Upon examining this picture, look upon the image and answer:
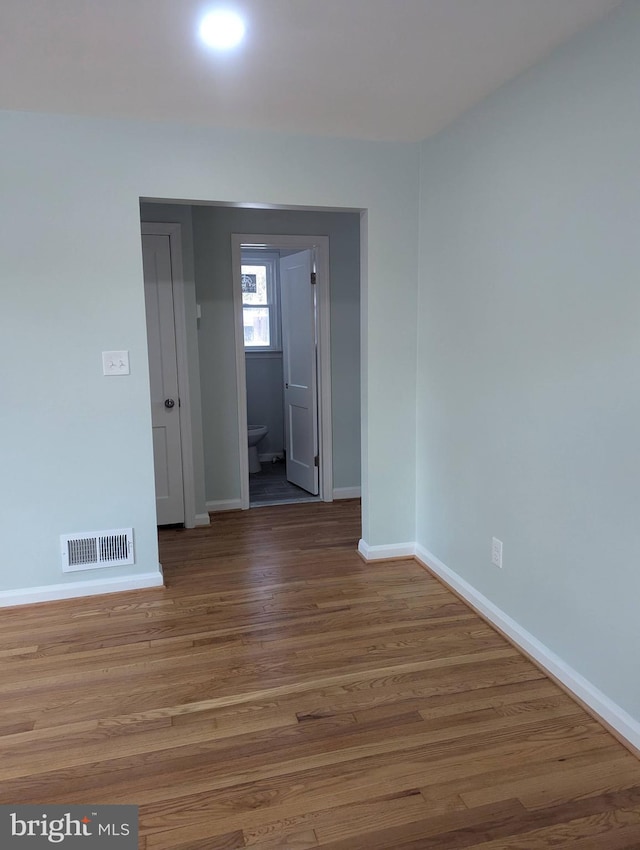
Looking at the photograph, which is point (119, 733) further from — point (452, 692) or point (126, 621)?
point (452, 692)

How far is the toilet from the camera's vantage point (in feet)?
18.9

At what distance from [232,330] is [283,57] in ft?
8.15

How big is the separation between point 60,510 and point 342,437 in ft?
7.98

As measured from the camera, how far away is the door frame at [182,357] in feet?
13.0

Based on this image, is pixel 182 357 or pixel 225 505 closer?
pixel 182 357

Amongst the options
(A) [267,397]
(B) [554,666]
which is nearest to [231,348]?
(A) [267,397]

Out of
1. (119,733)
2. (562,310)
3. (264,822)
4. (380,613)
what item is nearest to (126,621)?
(119,733)

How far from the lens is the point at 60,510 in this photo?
10.1 feet

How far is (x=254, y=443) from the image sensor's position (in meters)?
5.81

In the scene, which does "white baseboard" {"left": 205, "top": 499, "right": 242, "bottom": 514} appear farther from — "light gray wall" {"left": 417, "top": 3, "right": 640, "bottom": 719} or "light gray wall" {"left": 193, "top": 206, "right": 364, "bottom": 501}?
"light gray wall" {"left": 417, "top": 3, "right": 640, "bottom": 719}

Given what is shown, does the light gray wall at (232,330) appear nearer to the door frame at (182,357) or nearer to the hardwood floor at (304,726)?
the door frame at (182,357)

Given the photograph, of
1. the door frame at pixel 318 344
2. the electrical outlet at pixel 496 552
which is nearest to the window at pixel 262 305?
the door frame at pixel 318 344

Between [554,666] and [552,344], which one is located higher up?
[552,344]

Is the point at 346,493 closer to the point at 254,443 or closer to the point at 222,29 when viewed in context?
the point at 254,443
